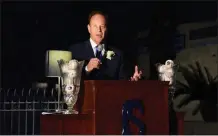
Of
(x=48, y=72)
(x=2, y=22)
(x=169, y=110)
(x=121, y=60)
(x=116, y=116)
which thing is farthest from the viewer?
(x=2, y=22)

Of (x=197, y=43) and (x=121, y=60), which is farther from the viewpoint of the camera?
(x=197, y=43)

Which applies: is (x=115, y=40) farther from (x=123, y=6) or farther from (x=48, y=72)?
(x=48, y=72)

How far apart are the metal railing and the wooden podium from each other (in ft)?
9.01

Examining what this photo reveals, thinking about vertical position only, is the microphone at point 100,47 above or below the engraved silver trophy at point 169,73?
above

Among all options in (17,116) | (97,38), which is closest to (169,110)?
(97,38)

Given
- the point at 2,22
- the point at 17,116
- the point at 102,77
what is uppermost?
the point at 2,22

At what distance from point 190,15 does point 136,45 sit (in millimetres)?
1117

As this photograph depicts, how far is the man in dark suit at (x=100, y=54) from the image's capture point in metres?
2.91

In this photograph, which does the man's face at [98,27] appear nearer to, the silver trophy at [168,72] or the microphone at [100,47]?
the microphone at [100,47]

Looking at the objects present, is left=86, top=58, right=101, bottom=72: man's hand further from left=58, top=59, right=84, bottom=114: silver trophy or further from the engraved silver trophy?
the engraved silver trophy

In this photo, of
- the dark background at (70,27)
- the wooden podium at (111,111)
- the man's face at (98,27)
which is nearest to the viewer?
the wooden podium at (111,111)

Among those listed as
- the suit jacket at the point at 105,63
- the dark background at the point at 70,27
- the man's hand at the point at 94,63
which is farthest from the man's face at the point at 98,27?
the dark background at the point at 70,27

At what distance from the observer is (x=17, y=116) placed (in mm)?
5969

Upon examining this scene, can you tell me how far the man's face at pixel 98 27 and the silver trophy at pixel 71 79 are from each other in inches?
9.7
